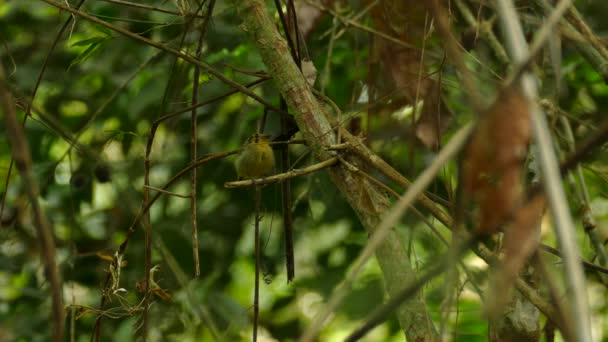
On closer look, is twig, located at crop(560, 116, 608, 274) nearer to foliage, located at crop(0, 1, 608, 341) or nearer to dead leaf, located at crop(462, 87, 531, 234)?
foliage, located at crop(0, 1, 608, 341)

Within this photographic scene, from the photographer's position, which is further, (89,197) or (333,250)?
(333,250)

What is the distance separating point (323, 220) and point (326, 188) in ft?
1.96

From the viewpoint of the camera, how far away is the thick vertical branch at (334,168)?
1.74 meters

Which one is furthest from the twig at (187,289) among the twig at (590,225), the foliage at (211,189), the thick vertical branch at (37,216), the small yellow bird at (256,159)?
the twig at (590,225)

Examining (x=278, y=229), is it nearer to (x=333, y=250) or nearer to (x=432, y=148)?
(x=333, y=250)

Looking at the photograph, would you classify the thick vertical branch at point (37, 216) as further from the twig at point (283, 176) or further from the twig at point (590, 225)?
the twig at point (590, 225)

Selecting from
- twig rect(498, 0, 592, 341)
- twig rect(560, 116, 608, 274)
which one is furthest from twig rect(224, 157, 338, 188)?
twig rect(560, 116, 608, 274)

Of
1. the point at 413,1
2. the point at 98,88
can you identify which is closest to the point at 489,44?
the point at 413,1

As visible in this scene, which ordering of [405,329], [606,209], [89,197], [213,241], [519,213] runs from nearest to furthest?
1. [519,213]
2. [405,329]
3. [89,197]
4. [213,241]
5. [606,209]

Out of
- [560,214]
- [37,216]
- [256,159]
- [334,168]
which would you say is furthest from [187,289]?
[560,214]

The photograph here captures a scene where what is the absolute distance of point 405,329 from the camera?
174 cm

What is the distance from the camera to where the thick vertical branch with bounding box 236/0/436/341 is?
1736 mm

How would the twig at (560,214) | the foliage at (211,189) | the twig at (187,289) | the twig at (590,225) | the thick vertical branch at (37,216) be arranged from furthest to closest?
the foliage at (211,189), the twig at (590,225), the twig at (187,289), the thick vertical branch at (37,216), the twig at (560,214)

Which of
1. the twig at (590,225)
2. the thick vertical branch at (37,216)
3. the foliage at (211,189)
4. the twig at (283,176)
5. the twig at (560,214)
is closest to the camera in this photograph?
the twig at (560,214)
